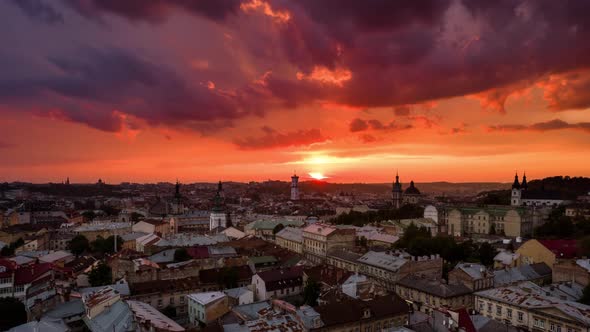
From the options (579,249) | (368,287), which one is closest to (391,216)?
(579,249)

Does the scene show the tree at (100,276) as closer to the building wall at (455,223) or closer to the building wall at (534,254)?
the building wall at (534,254)

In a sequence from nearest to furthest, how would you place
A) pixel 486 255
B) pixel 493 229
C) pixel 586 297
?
1. pixel 586 297
2. pixel 486 255
3. pixel 493 229

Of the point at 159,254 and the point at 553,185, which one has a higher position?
the point at 553,185

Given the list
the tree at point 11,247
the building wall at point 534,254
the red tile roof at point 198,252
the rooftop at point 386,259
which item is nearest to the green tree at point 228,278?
the red tile roof at point 198,252

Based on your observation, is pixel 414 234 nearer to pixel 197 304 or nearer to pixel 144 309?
pixel 197 304

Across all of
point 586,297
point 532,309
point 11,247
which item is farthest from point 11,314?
point 586,297

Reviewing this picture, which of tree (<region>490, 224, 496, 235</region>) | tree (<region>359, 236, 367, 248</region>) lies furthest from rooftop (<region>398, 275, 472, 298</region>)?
tree (<region>490, 224, 496, 235</region>)

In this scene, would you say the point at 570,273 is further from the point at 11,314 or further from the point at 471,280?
the point at 11,314
